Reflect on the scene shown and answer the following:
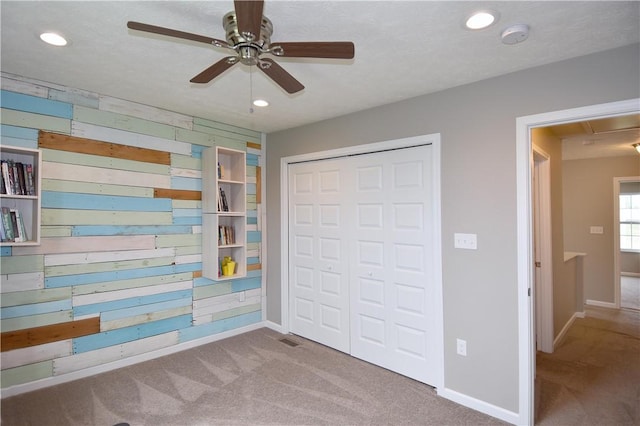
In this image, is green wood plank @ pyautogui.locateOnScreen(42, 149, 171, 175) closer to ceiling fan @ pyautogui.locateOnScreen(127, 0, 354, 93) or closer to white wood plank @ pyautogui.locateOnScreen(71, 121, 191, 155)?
white wood plank @ pyautogui.locateOnScreen(71, 121, 191, 155)

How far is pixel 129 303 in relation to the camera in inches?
129

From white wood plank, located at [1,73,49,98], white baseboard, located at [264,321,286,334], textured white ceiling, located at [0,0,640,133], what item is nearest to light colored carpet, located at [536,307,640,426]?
textured white ceiling, located at [0,0,640,133]

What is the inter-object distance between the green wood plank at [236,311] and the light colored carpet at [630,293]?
5.92m

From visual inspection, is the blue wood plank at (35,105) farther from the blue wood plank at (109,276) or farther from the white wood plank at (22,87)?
the blue wood plank at (109,276)

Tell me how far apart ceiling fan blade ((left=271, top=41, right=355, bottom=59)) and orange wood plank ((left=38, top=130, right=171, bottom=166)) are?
2305 mm

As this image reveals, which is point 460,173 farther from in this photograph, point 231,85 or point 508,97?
point 231,85

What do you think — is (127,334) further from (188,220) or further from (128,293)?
(188,220)

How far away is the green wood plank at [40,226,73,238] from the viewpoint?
9.21 ft

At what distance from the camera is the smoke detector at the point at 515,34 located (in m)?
1.93

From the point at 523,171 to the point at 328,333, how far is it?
254 cm

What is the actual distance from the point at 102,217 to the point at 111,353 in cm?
127

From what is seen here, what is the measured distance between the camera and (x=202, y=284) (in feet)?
12.5

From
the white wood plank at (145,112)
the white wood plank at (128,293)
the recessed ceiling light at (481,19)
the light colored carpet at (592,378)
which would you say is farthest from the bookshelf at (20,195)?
the light colored carpet at (592,378)

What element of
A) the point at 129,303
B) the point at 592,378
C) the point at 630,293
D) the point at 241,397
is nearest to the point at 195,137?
the point at 129,303
